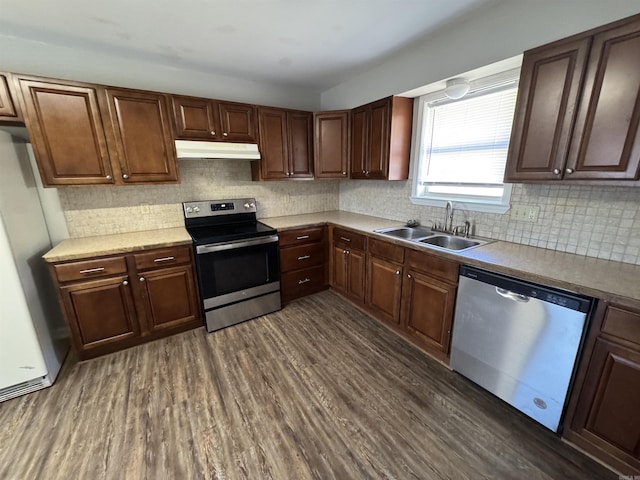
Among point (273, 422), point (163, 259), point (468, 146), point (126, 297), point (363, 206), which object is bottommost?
point (273, 422)

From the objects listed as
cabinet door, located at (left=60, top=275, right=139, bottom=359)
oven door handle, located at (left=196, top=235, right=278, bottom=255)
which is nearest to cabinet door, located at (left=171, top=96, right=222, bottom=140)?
oven door handle, located at (left=196, top=235, right=278, bottom=255)

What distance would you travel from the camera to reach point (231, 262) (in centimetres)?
251

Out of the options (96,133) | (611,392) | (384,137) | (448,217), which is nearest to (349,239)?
(448,217)

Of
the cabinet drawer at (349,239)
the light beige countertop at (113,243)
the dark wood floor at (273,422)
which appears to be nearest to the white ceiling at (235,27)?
the light beige countertop at (113,243)

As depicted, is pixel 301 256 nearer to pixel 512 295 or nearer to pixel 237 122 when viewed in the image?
pixel 237 122

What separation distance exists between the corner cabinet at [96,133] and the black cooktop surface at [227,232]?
566 millimetres

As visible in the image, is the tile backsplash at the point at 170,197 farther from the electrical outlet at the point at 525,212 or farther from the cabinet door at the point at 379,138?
the electrical outlet at the point at 525,212

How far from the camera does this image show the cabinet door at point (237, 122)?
102 inches

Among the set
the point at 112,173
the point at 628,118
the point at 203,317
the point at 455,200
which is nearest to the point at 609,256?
the point at 628,118

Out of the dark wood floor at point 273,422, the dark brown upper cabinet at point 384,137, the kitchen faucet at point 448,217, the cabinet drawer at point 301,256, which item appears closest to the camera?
the dark wood floor at point 273,422

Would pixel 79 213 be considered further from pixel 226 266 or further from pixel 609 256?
pixel 609 256

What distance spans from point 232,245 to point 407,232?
169cm

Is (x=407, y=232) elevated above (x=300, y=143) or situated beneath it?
situated beneath

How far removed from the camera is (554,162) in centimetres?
152
